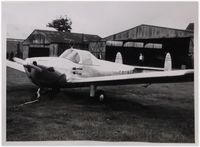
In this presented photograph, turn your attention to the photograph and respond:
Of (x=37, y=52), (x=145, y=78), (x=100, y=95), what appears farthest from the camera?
(x=100, y=95)

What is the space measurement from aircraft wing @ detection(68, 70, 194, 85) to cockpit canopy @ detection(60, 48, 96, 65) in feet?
0.75

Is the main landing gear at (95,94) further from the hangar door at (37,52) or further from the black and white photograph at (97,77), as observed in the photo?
the hangar door at (37,52)

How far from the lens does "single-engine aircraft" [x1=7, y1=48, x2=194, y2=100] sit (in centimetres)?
332

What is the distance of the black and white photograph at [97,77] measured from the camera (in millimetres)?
3092

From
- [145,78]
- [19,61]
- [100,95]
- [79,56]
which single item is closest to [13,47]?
[19,61]

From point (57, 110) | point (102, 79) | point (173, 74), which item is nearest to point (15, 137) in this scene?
point (57, 110)

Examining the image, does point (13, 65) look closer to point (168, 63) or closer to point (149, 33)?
point (149, 33)

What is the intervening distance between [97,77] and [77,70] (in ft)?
0.87

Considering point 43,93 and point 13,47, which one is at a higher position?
point 13,47

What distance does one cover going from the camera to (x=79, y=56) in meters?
3.56

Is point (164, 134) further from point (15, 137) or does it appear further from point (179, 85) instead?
point (15, 137)

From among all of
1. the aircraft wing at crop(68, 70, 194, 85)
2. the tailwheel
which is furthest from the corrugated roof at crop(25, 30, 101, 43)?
the tailwheel

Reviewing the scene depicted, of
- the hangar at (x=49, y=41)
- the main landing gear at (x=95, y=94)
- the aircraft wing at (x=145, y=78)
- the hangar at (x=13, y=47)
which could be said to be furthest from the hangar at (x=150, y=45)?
the hangar at (x=13, y=47)

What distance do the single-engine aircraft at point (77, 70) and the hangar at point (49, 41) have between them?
0.07 meters
